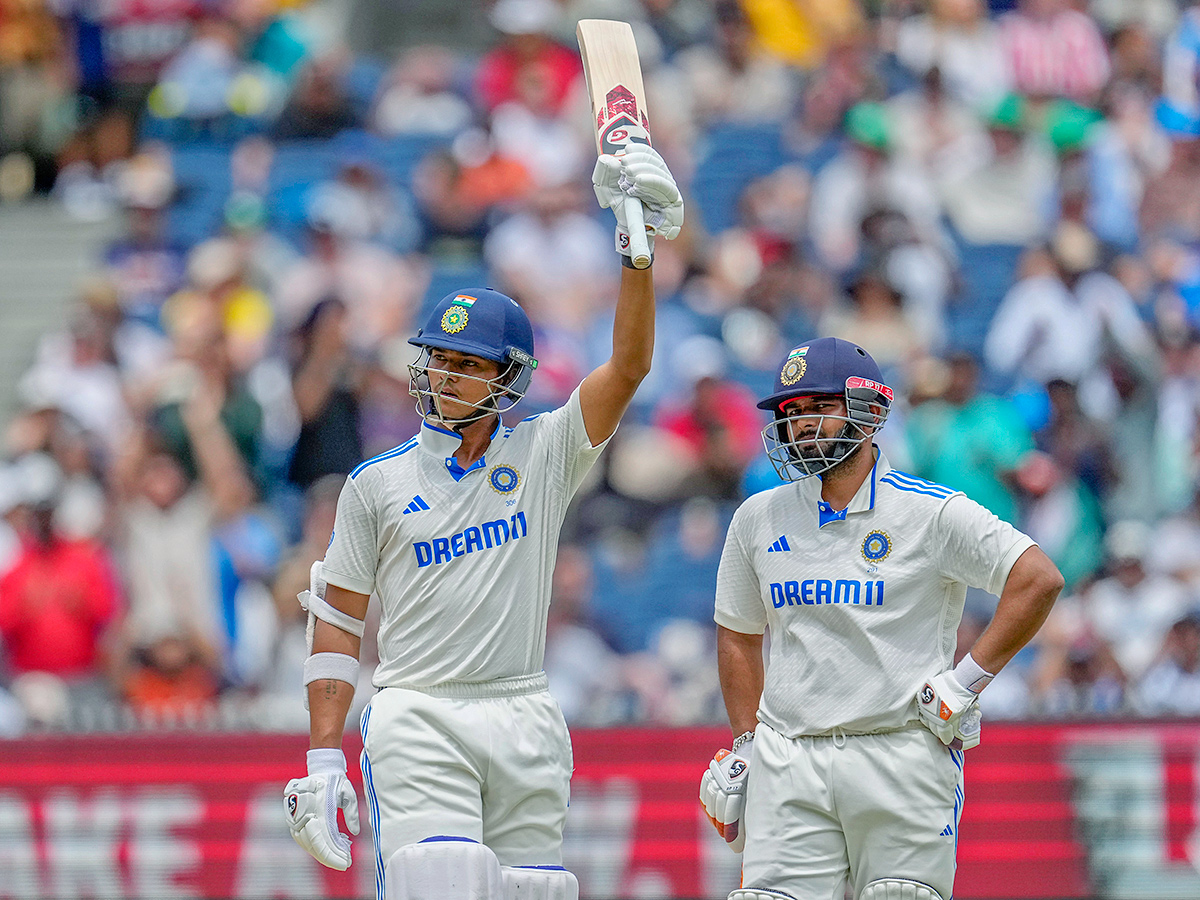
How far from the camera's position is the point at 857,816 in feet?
17.3

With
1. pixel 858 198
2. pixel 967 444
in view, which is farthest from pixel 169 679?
pixel 858 198

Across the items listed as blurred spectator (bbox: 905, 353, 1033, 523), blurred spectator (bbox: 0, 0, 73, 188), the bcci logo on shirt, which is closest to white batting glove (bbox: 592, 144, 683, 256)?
the bcci logo on shirt

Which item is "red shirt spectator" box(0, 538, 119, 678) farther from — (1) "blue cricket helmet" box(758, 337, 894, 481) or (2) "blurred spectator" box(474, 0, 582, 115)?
(1) "blue cricket helmet" box(758, 337, 894, 481)

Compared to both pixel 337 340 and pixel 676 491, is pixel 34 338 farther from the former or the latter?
pixel 676 491

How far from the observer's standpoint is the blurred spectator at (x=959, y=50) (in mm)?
14141

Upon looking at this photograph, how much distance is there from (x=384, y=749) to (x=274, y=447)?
6.72 meters

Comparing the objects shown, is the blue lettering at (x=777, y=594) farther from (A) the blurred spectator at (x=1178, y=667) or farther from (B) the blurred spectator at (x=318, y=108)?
(B) the blurred spectator at (x=318, y=108)

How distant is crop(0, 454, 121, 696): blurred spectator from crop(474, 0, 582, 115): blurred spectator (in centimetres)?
501

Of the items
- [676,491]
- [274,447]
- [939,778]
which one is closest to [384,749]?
[939,778]

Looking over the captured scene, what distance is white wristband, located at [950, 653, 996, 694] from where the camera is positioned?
17.1ft

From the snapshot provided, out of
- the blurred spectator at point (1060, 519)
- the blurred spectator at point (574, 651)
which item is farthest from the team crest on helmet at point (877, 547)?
the blurred spectator at point (1060, 519)

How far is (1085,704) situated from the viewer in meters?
8.29

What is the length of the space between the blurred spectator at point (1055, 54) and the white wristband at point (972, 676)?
380 inches

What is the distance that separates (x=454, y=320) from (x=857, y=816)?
185cm
